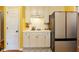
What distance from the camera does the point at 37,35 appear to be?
729cm

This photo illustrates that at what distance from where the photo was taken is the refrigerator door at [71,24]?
5.42m

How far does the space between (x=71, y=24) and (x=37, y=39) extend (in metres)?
2.37

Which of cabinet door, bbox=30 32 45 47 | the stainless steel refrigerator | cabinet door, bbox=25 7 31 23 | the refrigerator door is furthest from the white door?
the refrigerator door

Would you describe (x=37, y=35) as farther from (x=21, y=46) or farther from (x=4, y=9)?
(x=4, y=9)

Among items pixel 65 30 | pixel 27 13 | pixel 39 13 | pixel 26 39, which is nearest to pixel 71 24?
pixel 65 30

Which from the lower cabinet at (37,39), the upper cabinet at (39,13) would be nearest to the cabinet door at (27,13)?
the upper cabinet at (39,13)

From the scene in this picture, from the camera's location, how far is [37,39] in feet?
23.9

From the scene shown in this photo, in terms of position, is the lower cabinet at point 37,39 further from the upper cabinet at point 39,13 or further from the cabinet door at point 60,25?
the cabinet door at point 60,25

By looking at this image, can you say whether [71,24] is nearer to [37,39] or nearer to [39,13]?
[37,39]

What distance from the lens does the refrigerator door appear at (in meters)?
5.42
